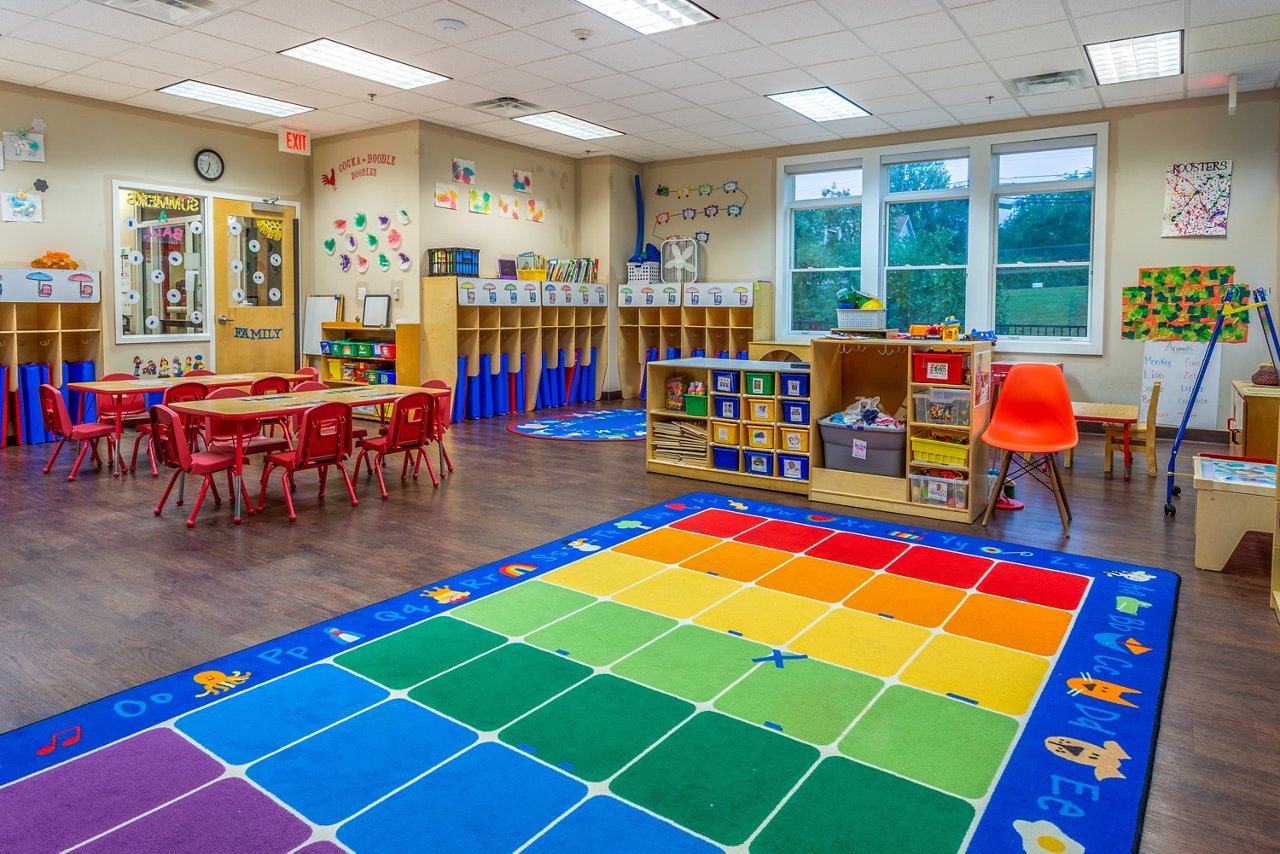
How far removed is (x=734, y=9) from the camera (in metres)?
6.11

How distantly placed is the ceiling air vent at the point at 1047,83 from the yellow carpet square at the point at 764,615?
6.18 metres

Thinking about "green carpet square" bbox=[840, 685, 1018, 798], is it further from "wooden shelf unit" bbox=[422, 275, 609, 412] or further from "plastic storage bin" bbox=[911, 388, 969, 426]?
"wooden shelf unit" bbox=[422, 275, 609, 412]

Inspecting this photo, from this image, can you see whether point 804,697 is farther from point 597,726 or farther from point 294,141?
point 294,141

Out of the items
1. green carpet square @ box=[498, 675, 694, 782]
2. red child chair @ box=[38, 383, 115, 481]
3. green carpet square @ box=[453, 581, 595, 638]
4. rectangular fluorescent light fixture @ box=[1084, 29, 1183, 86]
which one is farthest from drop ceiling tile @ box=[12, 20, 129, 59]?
rectangular fluorescent light fixture @ box=[1084, 29, 1183, 86]

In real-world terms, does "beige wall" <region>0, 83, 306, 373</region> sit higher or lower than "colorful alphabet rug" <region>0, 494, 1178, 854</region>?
higher

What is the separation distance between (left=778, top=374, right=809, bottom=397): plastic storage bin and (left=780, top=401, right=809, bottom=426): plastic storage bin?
0.21ft

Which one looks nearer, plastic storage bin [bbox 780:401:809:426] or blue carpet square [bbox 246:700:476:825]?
blue carpet square [bbox 246:700:476:825]

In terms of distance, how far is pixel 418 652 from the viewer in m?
3.30

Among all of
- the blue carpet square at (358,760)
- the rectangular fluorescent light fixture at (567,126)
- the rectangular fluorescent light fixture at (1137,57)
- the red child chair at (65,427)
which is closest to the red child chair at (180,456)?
the red child chair at (65,427)

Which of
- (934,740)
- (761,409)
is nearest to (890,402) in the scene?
(761,409)

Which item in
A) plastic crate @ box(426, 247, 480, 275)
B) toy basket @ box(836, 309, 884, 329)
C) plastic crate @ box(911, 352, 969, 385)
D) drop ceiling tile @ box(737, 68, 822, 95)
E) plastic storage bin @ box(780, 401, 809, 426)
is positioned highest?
drop ceiling tile @ box(737, 68, 822, 95)

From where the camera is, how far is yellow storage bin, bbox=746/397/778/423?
6.23 metres

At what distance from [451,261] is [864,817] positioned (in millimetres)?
8314

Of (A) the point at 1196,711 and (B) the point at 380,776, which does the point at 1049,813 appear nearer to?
(A) the point at 1196,711
